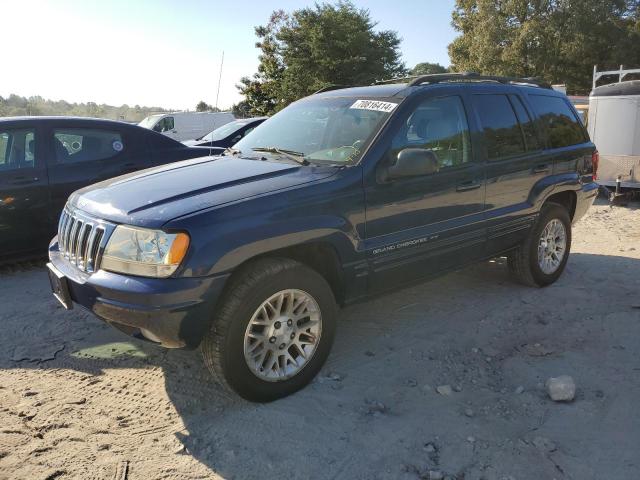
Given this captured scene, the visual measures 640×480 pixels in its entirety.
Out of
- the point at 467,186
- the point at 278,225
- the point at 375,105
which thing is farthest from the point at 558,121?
the point at 278,225

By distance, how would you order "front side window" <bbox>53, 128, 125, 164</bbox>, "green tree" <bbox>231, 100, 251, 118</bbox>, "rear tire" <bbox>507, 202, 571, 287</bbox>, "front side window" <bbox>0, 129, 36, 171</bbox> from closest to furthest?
"rear tire" <bbox>507, 202, 571, 287</bbox>, "front side window" <bbox>0, 129, 36, 171</bbox>, "front side window" <bbox>53, 128, 125, 164</bbox>, "green tree" <bbox>231, 100, 251, 118</bbox>

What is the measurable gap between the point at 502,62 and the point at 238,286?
32423 millimetres

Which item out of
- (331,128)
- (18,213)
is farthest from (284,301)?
(18,213)

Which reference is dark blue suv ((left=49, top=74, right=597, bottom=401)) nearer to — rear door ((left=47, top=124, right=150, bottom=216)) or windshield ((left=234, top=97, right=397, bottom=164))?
windshield ((left=234, top=97, right=397, bottom=164))

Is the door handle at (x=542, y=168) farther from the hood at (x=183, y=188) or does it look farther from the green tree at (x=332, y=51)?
the green tree at (x=332, y=51)

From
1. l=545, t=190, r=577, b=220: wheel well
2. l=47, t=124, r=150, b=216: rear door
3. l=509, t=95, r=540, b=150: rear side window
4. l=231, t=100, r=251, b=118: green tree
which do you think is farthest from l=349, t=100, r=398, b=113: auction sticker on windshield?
l=231, t=100, r=251, b=118: green tree

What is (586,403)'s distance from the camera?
126 inches

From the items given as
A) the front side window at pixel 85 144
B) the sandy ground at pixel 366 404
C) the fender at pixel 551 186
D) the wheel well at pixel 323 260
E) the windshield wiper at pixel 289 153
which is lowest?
the sandy ground at pixel 366 404

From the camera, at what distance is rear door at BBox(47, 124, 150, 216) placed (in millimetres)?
5613

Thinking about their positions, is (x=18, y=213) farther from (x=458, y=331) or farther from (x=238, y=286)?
(x=458, y=331)

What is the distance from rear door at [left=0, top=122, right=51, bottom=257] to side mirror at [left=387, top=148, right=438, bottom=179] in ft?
12.7

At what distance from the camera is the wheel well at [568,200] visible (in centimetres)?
533

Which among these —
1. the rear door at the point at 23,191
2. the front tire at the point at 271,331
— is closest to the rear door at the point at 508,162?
the front tire at the point at 271,331

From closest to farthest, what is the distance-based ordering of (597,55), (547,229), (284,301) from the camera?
1. (284,301)
2. (547,229)
3. (597,55)
